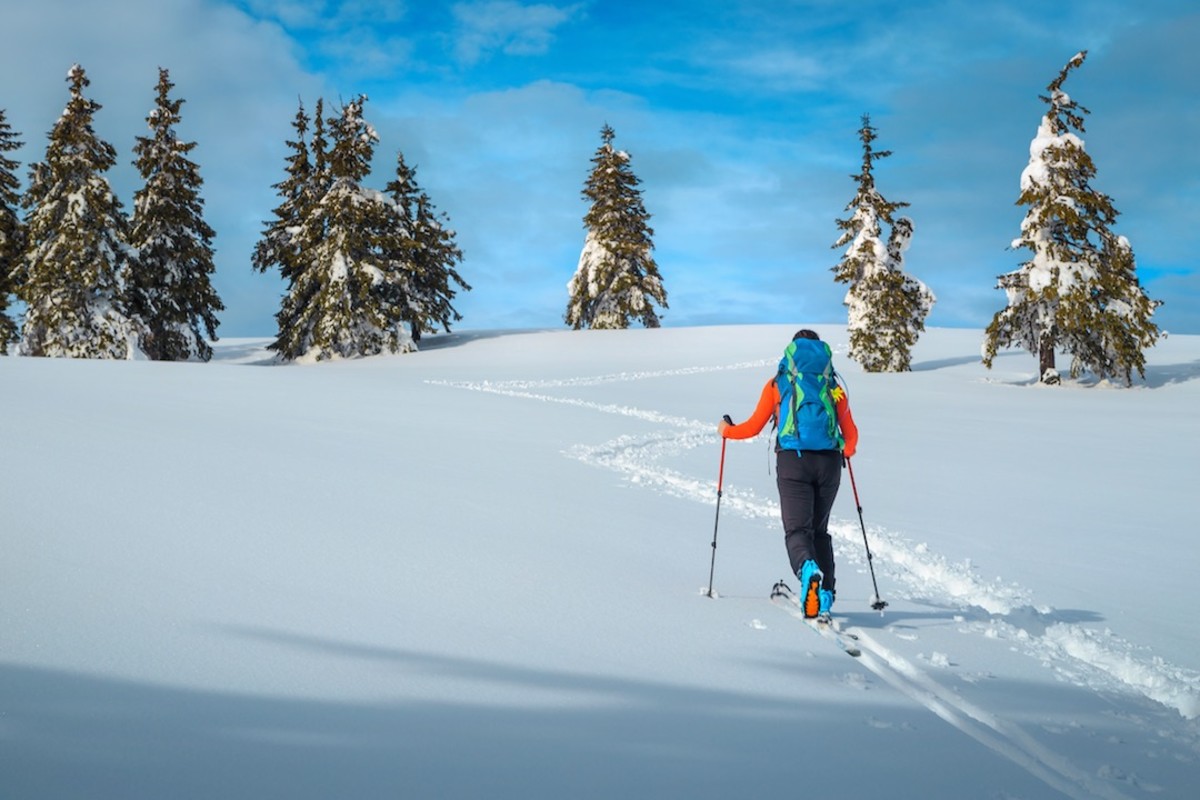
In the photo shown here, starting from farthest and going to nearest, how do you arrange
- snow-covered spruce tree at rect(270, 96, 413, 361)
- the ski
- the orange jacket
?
snow-covered spruce tree at rect(270, 96, 413, 361), the orange jacket, the ski

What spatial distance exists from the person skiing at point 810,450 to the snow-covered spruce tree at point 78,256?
31.6 meters

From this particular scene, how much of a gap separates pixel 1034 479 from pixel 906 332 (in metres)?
19.3

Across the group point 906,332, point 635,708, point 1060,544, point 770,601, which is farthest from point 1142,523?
point 906,332

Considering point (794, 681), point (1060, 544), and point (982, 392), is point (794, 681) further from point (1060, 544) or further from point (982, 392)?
point (982, 392)

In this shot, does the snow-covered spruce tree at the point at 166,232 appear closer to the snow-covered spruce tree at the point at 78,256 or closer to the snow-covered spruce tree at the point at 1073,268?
the snow-covered spruce tree at the point at 78,256

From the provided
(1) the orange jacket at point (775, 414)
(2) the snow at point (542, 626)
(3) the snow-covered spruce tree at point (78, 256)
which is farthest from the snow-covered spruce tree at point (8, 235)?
(1) the orange jacket at point (775, 414)

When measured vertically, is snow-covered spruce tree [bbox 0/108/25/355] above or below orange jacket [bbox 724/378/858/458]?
above

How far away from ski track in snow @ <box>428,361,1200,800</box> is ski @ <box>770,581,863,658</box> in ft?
0.28

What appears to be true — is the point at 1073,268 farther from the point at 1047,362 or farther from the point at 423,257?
the point at 423,257

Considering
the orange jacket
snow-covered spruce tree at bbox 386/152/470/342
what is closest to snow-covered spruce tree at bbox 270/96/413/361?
snow-covered spruce tree at bbox 386/152/470/342

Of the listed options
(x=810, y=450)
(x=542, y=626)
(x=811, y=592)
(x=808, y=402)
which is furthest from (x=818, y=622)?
(x=542, y=626)

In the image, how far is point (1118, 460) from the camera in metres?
13.9

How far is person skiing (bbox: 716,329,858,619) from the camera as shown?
18.3ft

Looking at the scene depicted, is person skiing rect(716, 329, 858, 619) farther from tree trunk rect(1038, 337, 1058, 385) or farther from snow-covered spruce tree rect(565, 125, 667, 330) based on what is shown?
snow-covered spruce tree rect(565, 125, 667, 330)
